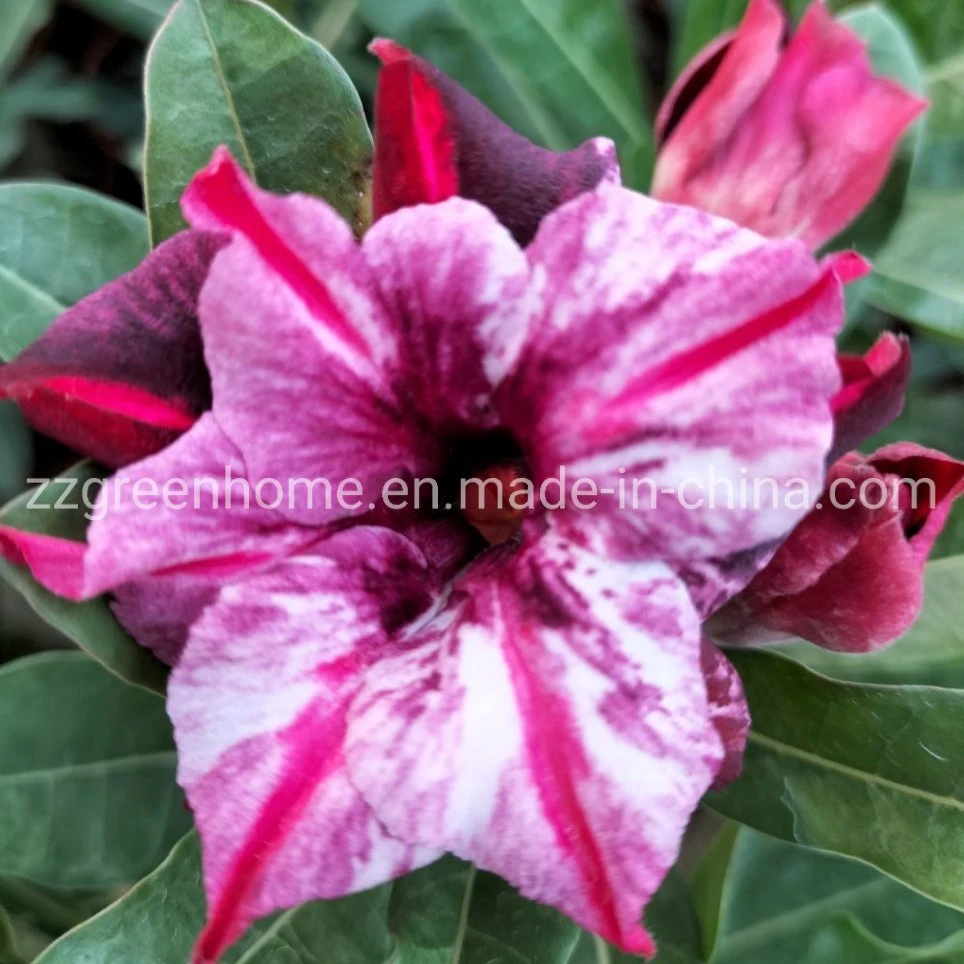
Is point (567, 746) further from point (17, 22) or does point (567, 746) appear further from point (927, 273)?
point (17, 22)

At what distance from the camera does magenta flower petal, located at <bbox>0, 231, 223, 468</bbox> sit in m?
0.37

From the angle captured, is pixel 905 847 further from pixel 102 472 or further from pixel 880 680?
pixel 102 472

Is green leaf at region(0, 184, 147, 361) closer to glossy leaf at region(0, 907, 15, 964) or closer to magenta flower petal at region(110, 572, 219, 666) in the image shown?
magenta flower petal at region(110, 572, 219, 666)

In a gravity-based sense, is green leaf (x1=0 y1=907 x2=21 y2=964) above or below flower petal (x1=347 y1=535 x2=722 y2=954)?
below

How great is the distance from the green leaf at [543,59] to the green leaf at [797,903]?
1.77ft

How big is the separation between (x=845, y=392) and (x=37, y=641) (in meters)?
0.68

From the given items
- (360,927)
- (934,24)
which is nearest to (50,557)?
(360,927)

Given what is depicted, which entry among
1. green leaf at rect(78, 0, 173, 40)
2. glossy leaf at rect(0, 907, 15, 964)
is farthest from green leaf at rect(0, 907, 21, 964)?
green leaf at rect(78, 0, 173, 40)

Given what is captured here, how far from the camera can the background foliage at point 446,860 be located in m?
0.50


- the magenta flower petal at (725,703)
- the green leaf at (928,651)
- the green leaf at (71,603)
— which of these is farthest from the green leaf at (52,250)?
the green leaf at (928,651)

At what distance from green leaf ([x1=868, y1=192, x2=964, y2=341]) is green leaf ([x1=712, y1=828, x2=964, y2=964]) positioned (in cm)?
40

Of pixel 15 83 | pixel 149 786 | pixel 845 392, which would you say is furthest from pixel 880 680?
pixel 15 83

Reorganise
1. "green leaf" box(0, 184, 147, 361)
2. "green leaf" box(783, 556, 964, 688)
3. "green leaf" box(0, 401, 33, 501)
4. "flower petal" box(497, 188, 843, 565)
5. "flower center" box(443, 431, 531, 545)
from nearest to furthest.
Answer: "flower petal" box(497, 188, 843, 565), "flower center" box(443, 431, 531, 545), "green leaf" box(0, 184, 147, 361), "green leaf" box(783, 556, 964, 688), "green leaf" box(0, 401, 33, 501)

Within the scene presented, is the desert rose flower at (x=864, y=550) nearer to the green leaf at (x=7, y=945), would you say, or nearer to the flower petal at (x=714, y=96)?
the flower petal at (x=714, y=96)
